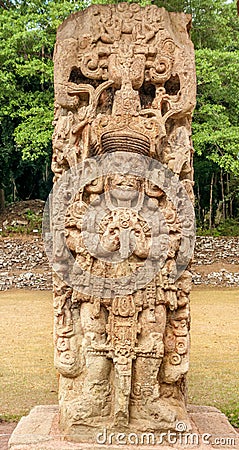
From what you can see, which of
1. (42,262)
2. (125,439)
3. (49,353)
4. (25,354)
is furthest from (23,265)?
(125,439)

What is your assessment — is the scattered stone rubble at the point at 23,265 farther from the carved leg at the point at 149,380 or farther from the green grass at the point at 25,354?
the carved leg at the point at 149,380

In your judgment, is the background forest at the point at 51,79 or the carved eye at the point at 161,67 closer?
the carved eye at the point at 161,67

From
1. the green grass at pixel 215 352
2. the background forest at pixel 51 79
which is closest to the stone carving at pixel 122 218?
the green grass at pixel 215 352

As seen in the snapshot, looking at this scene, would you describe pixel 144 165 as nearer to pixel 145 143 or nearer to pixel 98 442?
pixel 145 143

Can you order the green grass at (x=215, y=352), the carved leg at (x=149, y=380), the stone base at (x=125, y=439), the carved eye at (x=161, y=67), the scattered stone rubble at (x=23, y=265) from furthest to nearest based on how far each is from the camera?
the scattered stone rubble at (x=23, y=265) → the green grass at (x=215, y=352) → the carved eye at (x=161, y=67) → the carved leg at (x=149, y=380) → the stone base at (x=125, y=439)

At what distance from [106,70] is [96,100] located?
283 millimetres

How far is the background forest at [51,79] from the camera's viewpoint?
17.6 meters

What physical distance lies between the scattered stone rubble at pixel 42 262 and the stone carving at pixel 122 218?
12.5 metres

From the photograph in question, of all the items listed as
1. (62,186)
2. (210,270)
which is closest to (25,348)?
(62,186)

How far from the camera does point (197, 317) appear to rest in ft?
41.8

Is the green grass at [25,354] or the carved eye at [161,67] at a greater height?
the carved eye at [161,67]

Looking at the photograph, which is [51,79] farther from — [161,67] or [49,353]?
[161,67]

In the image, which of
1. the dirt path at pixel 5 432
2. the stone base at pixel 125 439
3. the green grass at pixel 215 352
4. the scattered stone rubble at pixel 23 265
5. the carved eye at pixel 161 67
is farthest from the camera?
the scattered stone rubble at pixel 23 265

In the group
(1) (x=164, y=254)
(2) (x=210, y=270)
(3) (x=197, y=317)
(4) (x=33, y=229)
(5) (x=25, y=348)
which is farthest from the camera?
(4) (x=33, y=229)
